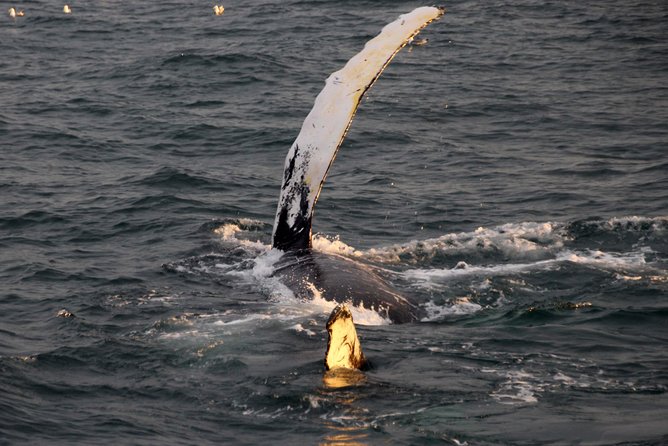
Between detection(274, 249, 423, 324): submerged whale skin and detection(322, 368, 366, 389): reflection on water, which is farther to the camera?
detection(274, 249, 423, 324): submerged whale skin

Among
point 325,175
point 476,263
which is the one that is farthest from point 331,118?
point 476,263

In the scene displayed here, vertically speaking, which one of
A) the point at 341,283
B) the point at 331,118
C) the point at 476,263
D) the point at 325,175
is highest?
the point at 331,118

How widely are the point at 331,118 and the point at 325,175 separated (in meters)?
0.57

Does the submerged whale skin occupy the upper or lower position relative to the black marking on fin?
lower

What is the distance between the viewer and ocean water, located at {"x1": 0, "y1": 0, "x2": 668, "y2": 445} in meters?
8.76

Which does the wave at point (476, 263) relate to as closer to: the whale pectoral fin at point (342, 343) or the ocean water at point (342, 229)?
the ocean water at point (342, 229)

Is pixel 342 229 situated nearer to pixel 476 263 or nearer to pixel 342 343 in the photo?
pixel 476 263

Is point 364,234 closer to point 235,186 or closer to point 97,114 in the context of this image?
point 235,186

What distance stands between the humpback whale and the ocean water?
28 centimetres

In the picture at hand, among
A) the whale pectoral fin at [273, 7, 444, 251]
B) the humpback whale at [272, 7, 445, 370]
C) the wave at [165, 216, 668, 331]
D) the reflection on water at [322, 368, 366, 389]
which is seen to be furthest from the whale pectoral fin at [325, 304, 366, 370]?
the whale pectoral fin at [273, 7, 444, 251]

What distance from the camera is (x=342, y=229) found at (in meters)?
15.2

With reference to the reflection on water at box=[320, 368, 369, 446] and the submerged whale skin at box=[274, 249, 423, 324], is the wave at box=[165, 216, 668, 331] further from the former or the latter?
the reflection on water at box=[320, 368, 369, 446]

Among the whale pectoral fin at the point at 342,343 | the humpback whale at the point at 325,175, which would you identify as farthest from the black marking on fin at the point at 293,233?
the whale pectoral fin at the point at 342,343

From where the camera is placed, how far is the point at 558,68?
24.7 m
